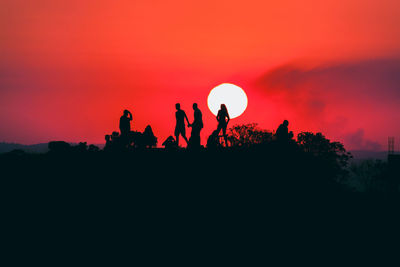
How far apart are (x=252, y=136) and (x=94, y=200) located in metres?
47.5

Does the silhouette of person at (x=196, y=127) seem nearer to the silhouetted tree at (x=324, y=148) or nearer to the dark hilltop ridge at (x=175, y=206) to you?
the dark hilltop ridge at (x=175, y=206)

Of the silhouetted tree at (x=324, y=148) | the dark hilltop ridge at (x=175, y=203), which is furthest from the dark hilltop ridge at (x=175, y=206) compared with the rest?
the silhouetted tree at (x=324, y=148)

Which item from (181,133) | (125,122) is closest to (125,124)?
(125,122)

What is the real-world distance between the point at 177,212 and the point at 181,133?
16.7 feet

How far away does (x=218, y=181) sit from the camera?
2817cm

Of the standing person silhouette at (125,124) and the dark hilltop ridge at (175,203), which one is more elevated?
the standing person silhouette at (125,124)

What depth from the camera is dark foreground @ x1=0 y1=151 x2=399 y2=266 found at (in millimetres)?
23469

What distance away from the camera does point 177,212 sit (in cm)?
2567

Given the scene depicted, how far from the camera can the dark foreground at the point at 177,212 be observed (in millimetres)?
23469

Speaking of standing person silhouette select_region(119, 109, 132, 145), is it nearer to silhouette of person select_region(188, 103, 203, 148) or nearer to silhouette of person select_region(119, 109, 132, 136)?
silhouette of person select_region(119, 109, 132, 136)

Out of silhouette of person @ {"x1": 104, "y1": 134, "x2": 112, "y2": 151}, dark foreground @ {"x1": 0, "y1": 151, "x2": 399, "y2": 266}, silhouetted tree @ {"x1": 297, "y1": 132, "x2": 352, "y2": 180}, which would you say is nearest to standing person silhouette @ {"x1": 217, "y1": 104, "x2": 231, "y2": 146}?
dark foreground @ {"x1": 0, "y1": 151, "x2": 399, "y2": 266}

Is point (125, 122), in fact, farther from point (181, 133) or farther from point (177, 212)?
point (177, 212)

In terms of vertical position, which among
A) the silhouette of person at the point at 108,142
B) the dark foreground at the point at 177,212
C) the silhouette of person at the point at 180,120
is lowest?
the dark foreground at the point at 177,212

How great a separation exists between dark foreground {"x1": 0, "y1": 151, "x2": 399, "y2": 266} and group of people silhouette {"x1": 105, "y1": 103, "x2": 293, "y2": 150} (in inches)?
40.4
